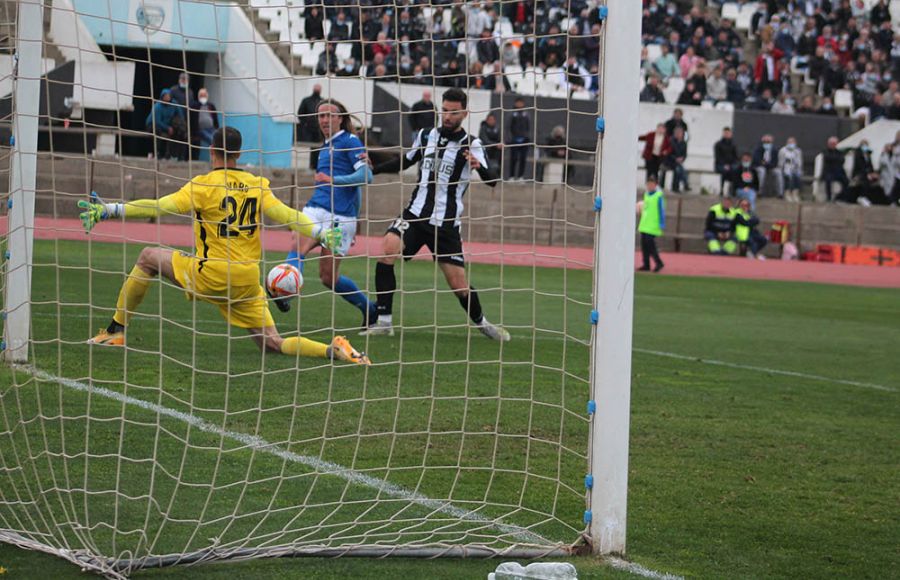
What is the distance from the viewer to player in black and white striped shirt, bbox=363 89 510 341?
31.6 feet

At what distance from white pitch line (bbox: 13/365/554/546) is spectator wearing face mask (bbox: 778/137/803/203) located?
2548 cm

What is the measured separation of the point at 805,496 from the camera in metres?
6.13

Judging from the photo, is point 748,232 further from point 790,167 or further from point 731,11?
point 731,11

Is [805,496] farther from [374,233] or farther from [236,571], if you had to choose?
[374,233]

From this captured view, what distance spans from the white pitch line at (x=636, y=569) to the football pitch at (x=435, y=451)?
7 centimetres

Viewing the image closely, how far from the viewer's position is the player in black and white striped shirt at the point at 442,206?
9.62 meters

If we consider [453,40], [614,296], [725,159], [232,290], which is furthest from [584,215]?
[614,296]

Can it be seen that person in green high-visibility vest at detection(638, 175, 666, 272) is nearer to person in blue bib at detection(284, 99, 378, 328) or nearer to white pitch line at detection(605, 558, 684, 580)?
person in blue bib at detection(284, 99, 378, 328)

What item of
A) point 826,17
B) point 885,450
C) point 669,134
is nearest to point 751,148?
point 669,134

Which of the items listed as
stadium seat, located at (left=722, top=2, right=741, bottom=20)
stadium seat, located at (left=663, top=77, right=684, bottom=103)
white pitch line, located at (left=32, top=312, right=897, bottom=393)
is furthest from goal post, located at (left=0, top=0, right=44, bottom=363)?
stadium seat, located at (left=722, top=2, right=741, bottom=20)

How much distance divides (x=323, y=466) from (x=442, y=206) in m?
4.71

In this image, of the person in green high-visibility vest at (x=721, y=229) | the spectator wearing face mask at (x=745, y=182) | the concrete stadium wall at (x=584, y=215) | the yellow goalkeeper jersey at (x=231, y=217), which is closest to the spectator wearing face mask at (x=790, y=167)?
the concrete stadium wall at (x=584, y=215)

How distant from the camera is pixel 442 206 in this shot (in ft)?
34.0

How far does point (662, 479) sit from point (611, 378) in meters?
1.67
